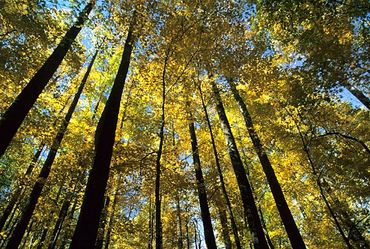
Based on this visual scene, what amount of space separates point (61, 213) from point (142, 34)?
832cm

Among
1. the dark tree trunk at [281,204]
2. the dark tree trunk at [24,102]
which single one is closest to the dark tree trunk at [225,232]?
the dark tree trunk at [281,204]

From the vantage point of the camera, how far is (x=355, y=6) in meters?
7.72

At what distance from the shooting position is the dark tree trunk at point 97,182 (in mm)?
4605

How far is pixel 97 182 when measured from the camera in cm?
535

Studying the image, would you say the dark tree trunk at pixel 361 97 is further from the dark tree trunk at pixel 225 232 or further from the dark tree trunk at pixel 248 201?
the dark tree trunk at pixel 225 232

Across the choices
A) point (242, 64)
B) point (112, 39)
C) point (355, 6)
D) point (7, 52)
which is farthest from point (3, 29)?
point (355, 6)

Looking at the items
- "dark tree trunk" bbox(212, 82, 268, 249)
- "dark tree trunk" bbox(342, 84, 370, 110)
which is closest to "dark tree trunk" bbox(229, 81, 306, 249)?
"dark tree trunk" bbox(212, 82, 268, 249)

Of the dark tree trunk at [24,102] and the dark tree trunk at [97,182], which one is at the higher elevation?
the dark tree trunk at [24,102]

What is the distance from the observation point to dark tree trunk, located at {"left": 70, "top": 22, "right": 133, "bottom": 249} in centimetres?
461

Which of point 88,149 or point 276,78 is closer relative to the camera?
point 88,149

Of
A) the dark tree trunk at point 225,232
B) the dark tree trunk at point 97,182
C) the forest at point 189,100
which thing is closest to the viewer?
the dark tree trunk at point 97,182

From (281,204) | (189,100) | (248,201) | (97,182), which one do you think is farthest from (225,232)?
(97,182)

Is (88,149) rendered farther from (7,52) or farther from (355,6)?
(355,6)

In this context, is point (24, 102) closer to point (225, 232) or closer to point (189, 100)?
point (189, 100)
